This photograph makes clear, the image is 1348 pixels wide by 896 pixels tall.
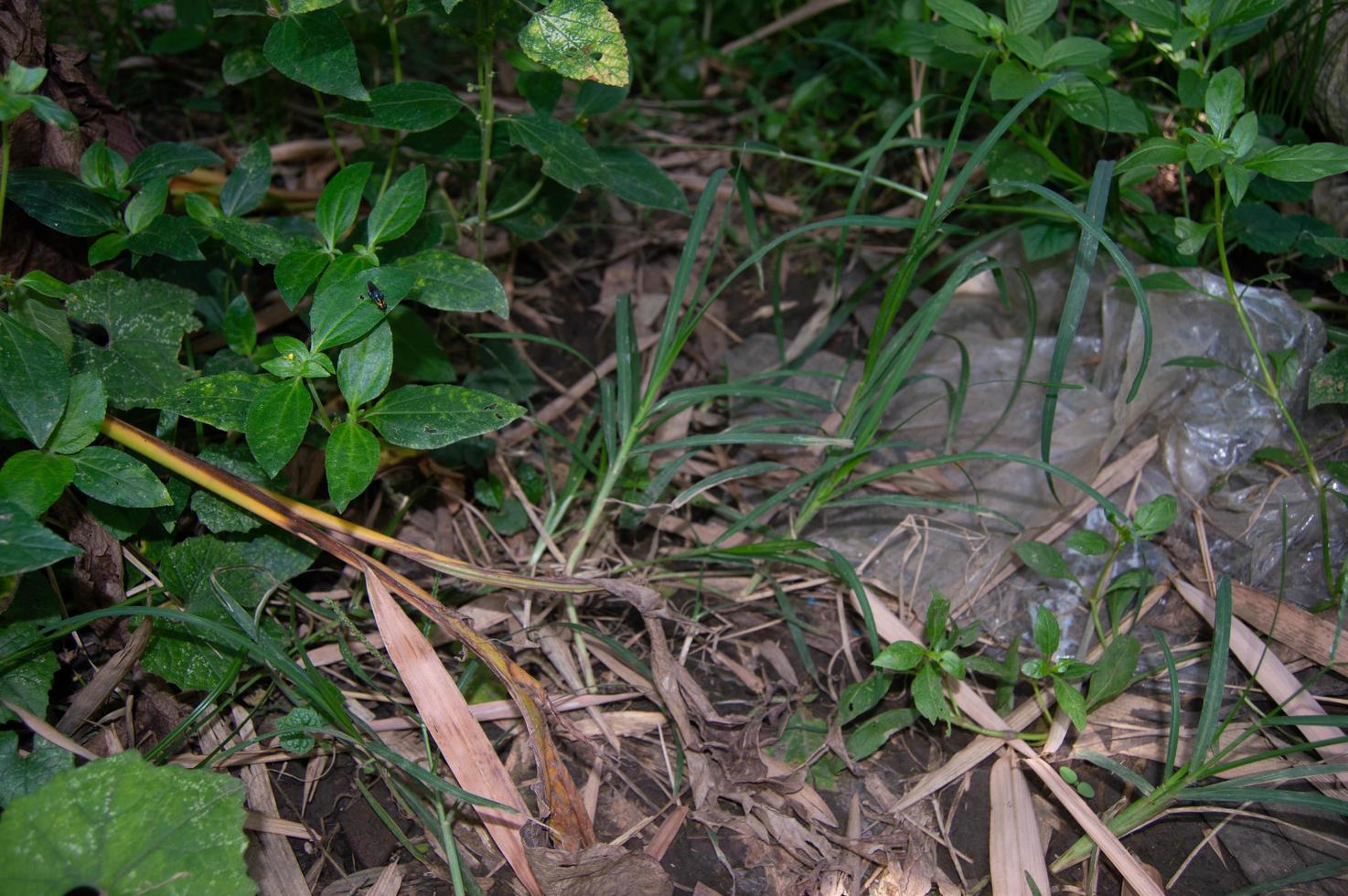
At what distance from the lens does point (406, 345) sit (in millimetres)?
1830

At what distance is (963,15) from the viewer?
1.81 metres

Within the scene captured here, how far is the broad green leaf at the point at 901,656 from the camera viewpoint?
5.23ft

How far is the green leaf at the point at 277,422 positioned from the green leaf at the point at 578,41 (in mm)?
651

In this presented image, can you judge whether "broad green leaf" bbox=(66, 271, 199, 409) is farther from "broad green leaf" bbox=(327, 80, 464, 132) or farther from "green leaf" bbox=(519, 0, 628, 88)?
"green leaf" bbox=(519, 0, 628, 88)

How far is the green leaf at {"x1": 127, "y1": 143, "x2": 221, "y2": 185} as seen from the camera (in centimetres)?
170

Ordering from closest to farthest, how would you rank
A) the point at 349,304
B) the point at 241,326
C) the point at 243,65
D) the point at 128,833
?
the point at 128,833, the point at 349,304, the point at 241,326, the point at 243,65

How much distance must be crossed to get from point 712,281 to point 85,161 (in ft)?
4.49

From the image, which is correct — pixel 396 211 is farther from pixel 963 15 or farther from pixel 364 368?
pixel 963 15

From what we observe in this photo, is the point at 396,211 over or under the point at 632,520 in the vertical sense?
over

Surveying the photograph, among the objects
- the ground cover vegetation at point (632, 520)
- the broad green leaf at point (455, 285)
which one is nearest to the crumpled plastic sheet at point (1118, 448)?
the ground cover vegetation at point (632, 520)

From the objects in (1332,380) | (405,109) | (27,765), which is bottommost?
(27,765)

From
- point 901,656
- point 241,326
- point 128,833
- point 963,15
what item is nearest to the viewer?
point 128,833

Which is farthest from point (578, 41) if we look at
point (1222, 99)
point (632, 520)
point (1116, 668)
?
point (1116, 668)

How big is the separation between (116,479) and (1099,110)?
6.01ft
